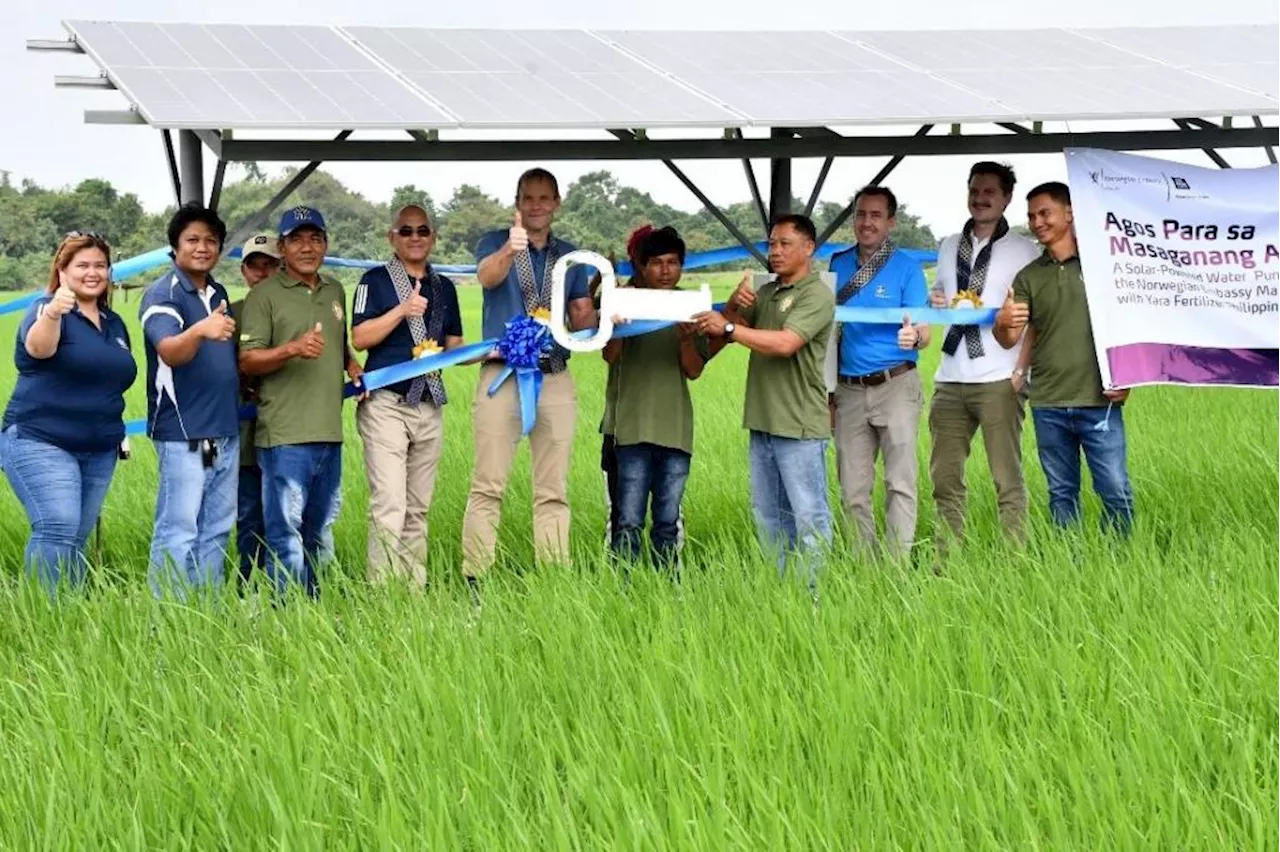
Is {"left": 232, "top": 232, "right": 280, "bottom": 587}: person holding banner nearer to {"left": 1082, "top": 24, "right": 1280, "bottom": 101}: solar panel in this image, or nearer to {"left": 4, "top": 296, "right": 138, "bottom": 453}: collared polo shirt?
{"left": 4, "top": 296, "right": 138, "bottom": 453}: collared polo shirt

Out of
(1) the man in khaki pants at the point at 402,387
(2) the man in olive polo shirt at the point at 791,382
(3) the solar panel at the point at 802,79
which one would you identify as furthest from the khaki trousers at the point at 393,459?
(3) the solar panel at the point at 802,79

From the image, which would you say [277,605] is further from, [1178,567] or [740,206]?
[740,206]

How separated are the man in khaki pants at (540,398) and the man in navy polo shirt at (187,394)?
1.04 metres

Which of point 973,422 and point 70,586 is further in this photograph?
point 973,422

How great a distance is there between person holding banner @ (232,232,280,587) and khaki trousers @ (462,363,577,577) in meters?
0.91

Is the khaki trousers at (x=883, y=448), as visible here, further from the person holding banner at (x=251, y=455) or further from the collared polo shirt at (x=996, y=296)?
the person holding banner at (x=251, y=455)

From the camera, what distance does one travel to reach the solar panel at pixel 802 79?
647 centimetres

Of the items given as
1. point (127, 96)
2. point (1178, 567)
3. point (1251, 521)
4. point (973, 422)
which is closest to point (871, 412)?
point (973, 422)

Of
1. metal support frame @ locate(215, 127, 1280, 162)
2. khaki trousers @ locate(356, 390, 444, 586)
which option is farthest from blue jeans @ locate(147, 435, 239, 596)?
metal support frame @ locate(215, 127, 1280, 162)

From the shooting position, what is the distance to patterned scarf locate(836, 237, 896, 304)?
643 centimetres

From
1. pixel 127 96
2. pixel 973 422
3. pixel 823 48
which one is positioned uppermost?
pixel 823 48

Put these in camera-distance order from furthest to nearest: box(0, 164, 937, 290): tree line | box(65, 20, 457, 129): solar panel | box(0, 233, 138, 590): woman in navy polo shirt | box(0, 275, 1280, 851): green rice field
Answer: box(0, 164, 937, 290): tree line, box(65, 20, 457, 129): solar panel, box(0, 233, 138, 590): woman in navy polo shirt, box(0, 275, 1280, 851): green rice field

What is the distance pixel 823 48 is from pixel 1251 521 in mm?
3288

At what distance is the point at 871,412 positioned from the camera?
255 inches
